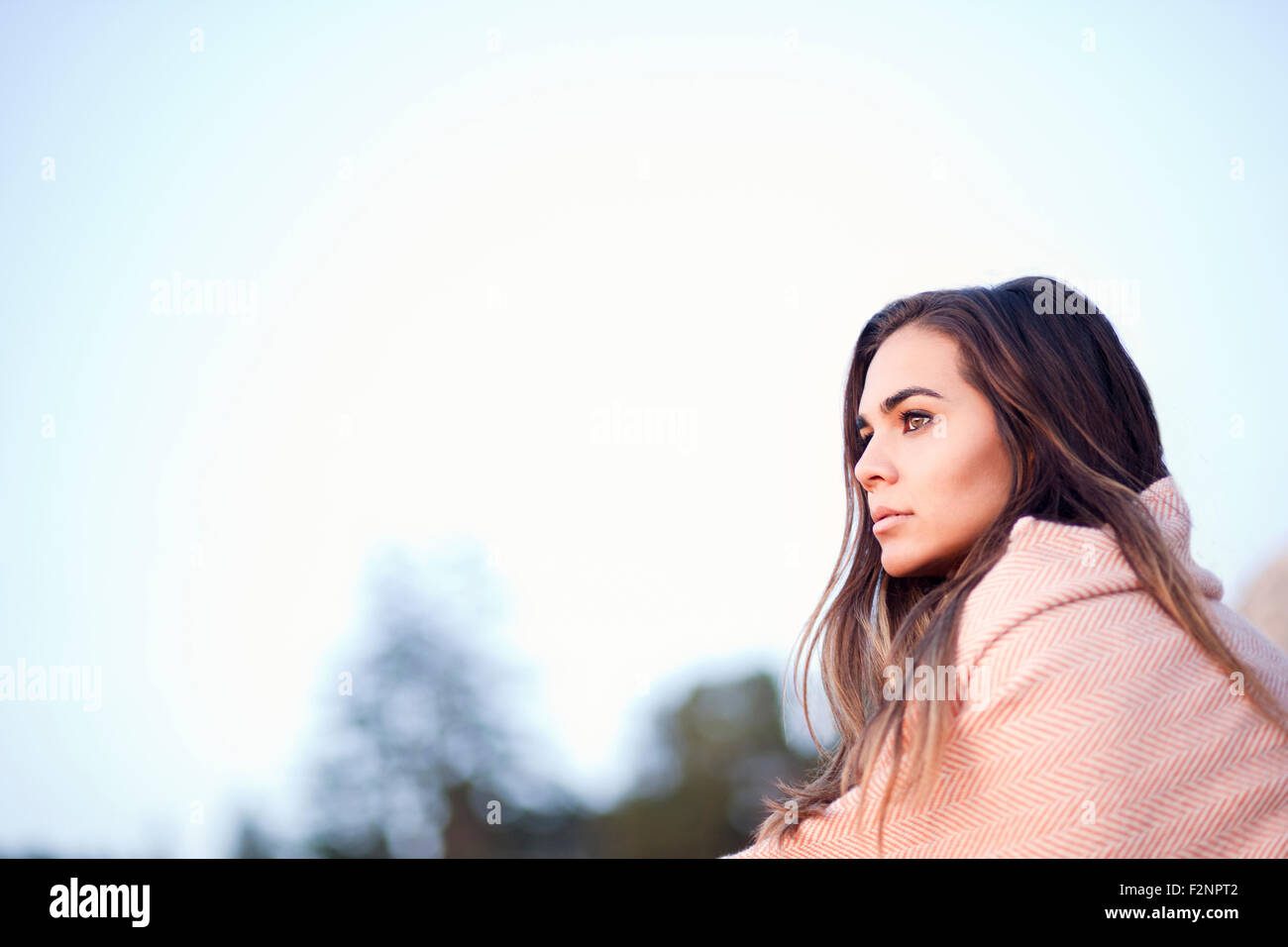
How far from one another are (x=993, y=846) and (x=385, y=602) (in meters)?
43.7

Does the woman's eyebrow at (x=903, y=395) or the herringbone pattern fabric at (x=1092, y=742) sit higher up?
the woman's eyebrow at (x=903, y=395)

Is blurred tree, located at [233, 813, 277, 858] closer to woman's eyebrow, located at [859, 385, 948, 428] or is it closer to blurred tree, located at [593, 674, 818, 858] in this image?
blurred tree, located at [593, 674, 818, 858]

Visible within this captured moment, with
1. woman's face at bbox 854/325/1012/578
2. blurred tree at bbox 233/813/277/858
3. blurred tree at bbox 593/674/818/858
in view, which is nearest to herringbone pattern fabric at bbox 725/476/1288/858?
woman's face at bbox 854/325/1012/578

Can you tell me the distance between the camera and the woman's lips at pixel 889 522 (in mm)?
4055

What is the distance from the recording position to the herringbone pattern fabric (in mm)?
2758

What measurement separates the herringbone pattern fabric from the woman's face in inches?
28.6

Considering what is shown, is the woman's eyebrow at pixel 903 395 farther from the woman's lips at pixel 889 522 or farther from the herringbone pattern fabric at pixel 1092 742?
the herringbone pattern fabric at pixel 1092 742

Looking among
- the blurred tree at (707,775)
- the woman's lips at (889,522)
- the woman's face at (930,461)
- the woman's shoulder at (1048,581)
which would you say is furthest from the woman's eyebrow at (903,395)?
the blurred tree at (707,775)

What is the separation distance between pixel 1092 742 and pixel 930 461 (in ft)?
4.48

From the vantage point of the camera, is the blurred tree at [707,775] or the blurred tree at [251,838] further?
the blurred tree at [707,775]

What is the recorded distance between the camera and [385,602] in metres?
44.9

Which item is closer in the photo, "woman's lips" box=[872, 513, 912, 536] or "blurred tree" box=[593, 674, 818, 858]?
"woman's lips" box=[872, 513, 912, 536]

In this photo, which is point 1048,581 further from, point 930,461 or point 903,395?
point 903,395
